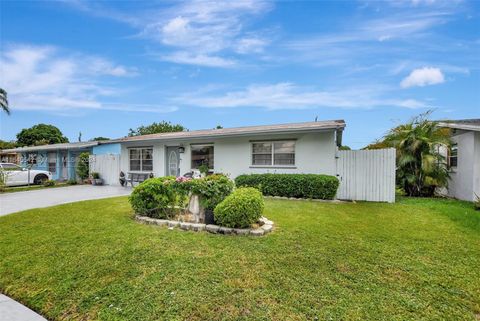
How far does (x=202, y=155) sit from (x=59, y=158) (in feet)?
48.5

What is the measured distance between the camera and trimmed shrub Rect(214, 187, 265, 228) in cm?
544

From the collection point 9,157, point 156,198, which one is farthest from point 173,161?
point 9,157

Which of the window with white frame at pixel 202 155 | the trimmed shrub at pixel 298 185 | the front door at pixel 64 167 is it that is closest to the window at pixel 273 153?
the trimmed shrub at pixel 298 185

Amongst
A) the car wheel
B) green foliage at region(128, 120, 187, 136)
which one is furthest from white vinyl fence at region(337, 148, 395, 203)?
green foliage at region(128, 120, 187, 136)

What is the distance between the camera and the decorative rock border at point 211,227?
5.39 meters

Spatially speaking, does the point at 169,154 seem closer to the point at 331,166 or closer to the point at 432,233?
the point at 331,166

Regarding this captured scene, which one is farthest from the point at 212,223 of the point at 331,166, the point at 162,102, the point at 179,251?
the point at 162,102

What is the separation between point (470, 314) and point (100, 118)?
26071 mm

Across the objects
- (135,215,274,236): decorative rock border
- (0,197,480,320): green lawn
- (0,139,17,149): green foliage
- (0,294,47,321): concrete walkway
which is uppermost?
(0,139,17,149): green foliage

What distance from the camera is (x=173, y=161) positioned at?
596 inches

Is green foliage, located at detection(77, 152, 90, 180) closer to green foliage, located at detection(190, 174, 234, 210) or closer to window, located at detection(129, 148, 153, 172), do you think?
window, located at detection(129, 148, 153, 172)

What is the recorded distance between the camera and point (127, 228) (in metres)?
5.87

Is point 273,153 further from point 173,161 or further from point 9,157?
point 9,157

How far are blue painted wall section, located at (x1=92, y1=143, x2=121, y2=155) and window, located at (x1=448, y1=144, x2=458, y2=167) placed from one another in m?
18.3
